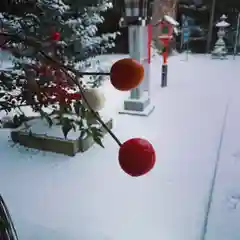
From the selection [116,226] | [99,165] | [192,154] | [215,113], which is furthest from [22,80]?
[215,113]

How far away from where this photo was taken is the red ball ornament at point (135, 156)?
0.36m

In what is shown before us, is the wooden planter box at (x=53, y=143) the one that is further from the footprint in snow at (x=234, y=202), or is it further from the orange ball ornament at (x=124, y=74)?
the orange ball ornament at (x=124, y=74)

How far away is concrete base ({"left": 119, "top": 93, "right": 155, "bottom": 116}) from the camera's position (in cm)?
307

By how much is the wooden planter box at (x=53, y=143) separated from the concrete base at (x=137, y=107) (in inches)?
33.0

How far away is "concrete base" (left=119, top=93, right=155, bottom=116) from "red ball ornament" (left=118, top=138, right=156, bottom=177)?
2651mm

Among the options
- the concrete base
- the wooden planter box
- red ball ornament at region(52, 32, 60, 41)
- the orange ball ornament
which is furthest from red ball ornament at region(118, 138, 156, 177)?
the concrete base

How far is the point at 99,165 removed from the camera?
Answer: 2.06 m

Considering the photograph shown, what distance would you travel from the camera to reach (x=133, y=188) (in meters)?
1.78

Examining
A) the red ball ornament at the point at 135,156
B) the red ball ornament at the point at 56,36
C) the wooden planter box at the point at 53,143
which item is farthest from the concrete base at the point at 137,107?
the red ball ornament at the point at 135,156

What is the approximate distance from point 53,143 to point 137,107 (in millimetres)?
1099

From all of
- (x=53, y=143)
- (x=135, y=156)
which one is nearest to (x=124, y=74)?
(x=135, y=156)

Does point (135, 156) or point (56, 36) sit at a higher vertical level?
point (56, 36)

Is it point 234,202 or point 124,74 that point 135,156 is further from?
point 234,202

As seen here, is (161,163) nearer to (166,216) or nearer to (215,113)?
(166,216)
